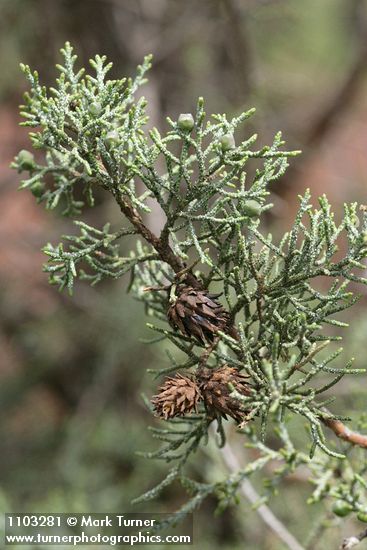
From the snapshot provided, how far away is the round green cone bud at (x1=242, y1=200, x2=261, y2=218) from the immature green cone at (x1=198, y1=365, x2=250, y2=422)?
0.21 m

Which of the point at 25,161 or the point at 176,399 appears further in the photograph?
the point at 25,161

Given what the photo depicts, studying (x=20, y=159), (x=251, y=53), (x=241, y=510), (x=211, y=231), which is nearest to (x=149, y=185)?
(x=211, y=231)

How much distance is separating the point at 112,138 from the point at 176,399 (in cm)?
35

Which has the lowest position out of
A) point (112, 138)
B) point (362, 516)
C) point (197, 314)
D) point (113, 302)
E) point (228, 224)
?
point (362, 516)

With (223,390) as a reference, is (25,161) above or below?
above

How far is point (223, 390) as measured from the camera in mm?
825

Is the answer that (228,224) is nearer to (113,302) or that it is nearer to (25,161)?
(25,161)

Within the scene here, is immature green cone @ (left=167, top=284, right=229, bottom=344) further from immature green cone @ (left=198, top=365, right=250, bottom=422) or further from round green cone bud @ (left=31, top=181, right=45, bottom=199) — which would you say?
round green cone bud @ (left=31, top=181, right=45, bottom=199)

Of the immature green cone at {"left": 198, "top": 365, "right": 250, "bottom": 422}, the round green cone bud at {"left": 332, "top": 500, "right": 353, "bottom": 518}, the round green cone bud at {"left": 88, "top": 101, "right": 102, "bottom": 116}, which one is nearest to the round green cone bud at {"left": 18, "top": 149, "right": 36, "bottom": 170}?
the round green cone bud at {"left": 88, "top": 101, "right": 102, "bottom": 116}

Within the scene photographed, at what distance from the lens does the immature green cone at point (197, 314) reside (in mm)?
832

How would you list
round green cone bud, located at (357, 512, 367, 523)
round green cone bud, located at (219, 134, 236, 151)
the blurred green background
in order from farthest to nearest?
1. the blurred green background
2. round green cone bud, located at (357, 512, 367, 523)
3. round green cone bud, located at (219, 134, 236, 151)

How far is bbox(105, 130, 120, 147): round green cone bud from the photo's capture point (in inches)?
31.7

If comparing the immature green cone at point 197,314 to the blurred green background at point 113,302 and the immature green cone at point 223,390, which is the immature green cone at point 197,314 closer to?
the immature green cone at point 223,390

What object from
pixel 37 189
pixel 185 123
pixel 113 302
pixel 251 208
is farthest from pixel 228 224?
pixel 113 302
